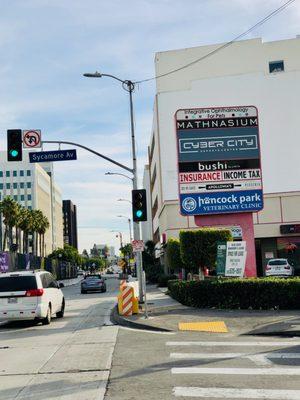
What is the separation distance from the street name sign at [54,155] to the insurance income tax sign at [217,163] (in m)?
4.51

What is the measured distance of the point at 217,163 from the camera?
930 inches

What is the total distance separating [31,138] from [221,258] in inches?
348

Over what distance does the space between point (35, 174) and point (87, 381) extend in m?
146

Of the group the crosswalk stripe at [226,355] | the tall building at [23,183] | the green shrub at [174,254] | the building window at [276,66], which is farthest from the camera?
the tall building at [23,183]

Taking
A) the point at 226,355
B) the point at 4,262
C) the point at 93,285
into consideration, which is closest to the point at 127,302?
the point at 226,355

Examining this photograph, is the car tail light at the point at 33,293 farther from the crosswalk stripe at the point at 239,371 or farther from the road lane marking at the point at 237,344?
the crosswalk stripe at the point at 239,371

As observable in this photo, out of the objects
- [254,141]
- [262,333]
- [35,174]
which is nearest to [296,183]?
[254,141]

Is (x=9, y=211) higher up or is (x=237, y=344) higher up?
(x=9, y=211)

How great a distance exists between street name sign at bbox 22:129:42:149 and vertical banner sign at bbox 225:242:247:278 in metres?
8.53

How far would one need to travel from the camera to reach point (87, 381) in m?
8.52

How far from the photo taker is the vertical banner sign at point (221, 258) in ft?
70.6

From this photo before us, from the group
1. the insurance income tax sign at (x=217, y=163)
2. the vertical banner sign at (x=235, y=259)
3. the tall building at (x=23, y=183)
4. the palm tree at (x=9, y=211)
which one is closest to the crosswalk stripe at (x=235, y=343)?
the vertical banner sign at (x=235, y=259)

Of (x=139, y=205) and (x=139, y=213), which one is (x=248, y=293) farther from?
(x=139, y=205)

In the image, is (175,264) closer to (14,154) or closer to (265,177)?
(14,154)
